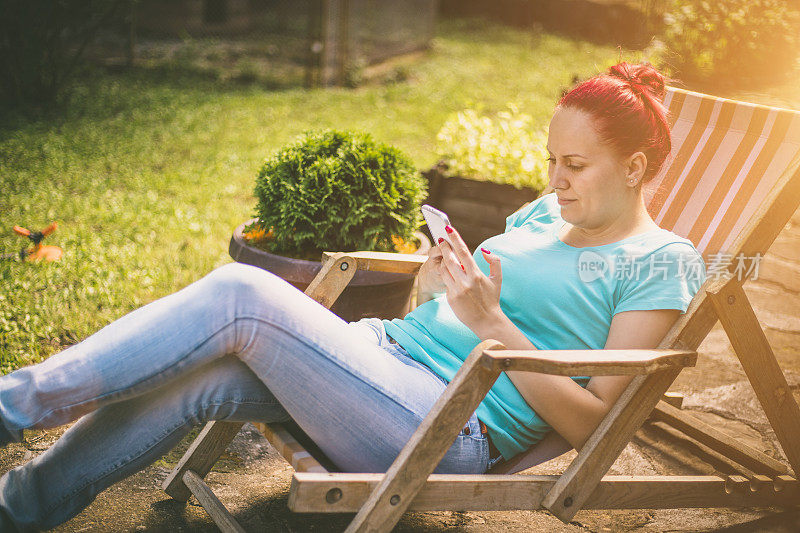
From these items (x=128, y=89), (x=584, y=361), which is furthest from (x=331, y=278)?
(x=128, y=89)

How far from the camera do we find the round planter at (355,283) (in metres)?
3.03

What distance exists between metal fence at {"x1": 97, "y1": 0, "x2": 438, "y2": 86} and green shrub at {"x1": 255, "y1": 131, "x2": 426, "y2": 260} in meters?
5.70

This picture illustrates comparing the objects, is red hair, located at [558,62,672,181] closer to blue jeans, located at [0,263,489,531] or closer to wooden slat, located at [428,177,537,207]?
blue jeans, located at [0,263,489,531]

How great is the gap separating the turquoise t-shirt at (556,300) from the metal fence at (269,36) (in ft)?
22.9

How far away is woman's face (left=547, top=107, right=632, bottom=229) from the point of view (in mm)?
2125

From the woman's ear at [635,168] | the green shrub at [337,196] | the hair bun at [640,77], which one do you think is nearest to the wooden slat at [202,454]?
the green shrub at [337,196]

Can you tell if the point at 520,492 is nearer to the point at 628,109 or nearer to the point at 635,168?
the point at 635,168

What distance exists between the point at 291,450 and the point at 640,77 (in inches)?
58.9

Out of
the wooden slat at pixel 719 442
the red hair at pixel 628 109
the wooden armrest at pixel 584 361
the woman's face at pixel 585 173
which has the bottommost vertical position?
the wooden slat at pixel 719 442

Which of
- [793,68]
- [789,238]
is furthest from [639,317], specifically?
[793,68]

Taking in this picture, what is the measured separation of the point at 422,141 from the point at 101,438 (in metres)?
5.90

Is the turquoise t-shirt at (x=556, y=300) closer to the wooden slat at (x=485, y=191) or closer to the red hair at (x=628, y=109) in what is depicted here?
the red hair at (x=628, y=109)

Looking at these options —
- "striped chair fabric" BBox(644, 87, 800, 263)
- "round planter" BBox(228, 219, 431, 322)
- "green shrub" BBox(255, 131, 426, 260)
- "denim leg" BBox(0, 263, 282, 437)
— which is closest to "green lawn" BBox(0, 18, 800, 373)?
"striped chair fabric" BBox(644, 87, 800, 263)

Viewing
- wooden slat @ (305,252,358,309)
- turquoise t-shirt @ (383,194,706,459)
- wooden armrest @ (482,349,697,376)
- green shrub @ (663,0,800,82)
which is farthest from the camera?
green shrub @ (663,0,800,82)
